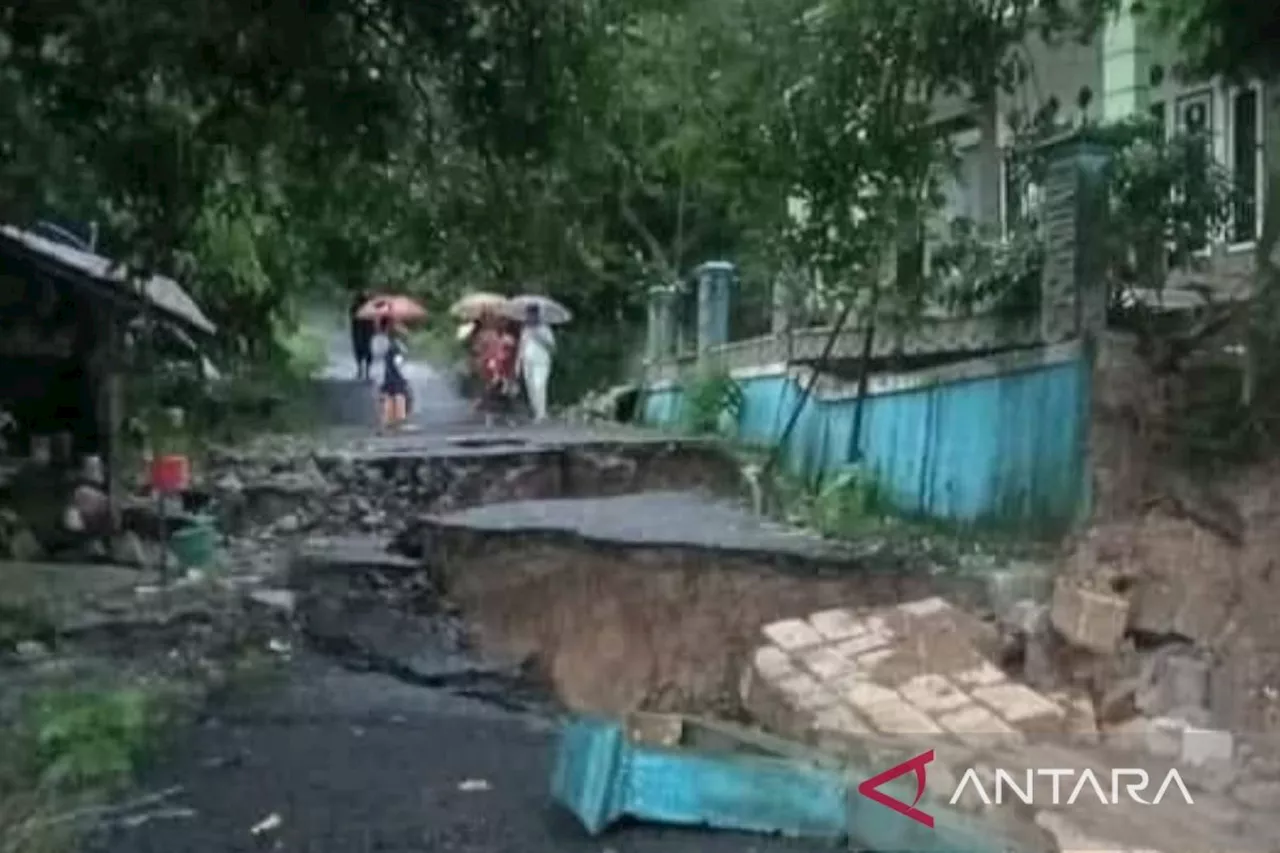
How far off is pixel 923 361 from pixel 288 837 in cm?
668

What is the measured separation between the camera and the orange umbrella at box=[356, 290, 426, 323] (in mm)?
22938

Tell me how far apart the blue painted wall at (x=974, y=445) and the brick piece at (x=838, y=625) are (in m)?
1.22

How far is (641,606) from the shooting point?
1159 centimetres

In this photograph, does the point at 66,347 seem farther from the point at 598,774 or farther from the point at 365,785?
the point at 598,774

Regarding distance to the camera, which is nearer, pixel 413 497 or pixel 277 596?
pixel 277 596

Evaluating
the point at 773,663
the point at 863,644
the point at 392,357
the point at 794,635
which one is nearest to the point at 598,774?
the point at 863,644

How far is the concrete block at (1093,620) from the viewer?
8352mm

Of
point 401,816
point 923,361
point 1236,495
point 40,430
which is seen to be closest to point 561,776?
point 401,816

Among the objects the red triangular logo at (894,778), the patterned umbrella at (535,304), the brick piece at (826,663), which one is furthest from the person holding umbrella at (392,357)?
the red triangular logo at (894,778)

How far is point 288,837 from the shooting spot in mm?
6105

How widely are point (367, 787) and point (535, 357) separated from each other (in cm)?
1554

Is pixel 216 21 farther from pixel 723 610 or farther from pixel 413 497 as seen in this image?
pixel 413 497

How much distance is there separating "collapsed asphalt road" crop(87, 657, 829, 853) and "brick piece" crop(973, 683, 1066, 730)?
1.84 meters

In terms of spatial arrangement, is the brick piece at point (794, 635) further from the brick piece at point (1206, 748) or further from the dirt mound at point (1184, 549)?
the brick piece at point (1206, 748)
